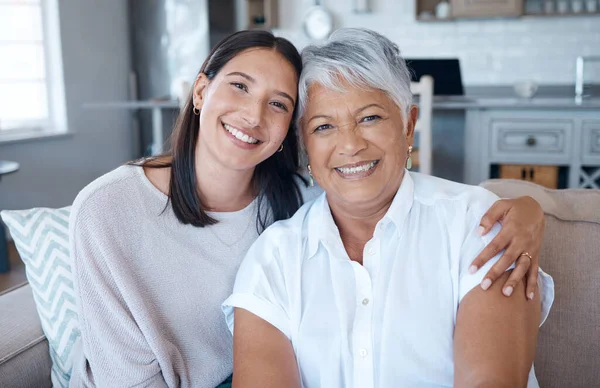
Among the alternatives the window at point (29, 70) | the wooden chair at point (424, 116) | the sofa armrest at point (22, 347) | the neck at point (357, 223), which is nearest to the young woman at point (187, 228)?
the sofa armrest at point (22, 347)

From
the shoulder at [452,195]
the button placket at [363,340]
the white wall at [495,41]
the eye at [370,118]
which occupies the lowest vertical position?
the button placket at [363,340]

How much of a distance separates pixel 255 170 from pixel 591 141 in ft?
8.23

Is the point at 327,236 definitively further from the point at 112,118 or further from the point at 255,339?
the point at 112,118

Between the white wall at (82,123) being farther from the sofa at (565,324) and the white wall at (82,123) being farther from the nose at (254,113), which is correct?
the nose at (254,113)

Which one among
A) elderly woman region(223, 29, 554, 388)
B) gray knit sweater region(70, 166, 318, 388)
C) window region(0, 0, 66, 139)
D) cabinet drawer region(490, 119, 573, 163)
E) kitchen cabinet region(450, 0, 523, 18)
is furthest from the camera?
kitchen cabinet region(450, 0, 523, 18)

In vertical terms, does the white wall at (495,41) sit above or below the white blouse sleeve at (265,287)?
above

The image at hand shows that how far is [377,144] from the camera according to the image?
1.36m

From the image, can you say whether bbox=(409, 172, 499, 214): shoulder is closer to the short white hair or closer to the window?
the short white hair

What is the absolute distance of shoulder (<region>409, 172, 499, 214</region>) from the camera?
1.30 meters

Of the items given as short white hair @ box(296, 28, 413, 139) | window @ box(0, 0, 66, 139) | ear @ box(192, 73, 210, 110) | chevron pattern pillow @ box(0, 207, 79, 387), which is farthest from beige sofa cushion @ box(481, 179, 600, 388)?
window @ box(0, 0, 66, 139)

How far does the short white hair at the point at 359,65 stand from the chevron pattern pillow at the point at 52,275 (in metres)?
0.72

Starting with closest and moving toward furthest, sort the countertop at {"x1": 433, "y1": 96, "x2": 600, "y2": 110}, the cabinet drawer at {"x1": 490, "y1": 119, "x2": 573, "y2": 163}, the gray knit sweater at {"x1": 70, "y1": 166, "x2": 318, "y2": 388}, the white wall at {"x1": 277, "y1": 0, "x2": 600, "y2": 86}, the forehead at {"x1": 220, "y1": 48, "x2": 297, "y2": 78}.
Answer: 1. the gray knit sweater at {"x1": 70, "y1": 166, "x2": 318, "y2": 388}
2. the forehead at {"x1": 220, "y1": 48, "x2": 297, "y2": 78}
3. the countertop at {"x1": 433, "y1": 96, "x2": 600, "y2": 110}
4. the cabinet drawer at {"x1": 490, "y1": 119, "x2": 573, "y2": 163}
5. the white wall at {"x1": 277, "y1": 0, "x2": 600, "y2": 86}

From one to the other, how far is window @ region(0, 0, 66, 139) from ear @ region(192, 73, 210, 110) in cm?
322

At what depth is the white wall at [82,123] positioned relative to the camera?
14.5 ft
